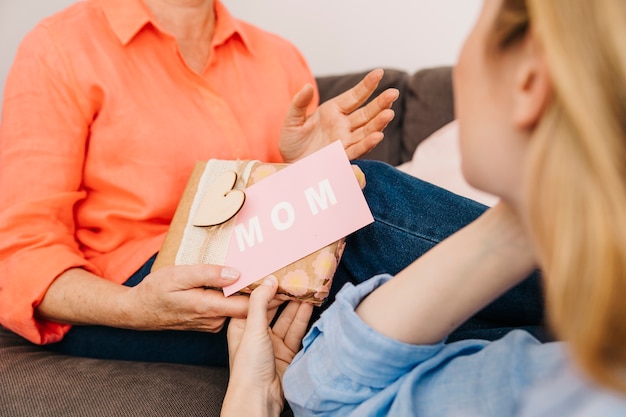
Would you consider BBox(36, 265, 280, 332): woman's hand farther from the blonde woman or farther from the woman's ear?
the woman's ear

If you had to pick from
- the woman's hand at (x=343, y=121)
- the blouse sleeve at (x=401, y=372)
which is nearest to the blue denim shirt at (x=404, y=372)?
the blouse sleeve at (x=401, y=372)

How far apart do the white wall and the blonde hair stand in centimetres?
141

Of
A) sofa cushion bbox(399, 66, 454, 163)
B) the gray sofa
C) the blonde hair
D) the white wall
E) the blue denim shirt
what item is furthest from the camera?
the white wall

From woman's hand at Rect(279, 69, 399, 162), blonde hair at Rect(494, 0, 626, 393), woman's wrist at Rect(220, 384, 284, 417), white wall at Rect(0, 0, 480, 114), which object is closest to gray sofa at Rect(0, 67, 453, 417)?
woman's wrist at Rect(220, 384, 284, 417)

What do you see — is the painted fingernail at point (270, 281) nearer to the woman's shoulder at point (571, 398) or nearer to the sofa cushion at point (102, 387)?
the sofa cushion at point (102, 387)

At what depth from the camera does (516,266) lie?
0.55 m

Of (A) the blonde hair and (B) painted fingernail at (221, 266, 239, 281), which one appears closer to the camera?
(A) the blonde hair

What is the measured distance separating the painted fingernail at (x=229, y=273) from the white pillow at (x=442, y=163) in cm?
59

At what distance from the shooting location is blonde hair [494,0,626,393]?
342mm

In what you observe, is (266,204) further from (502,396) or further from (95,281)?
(502,396)

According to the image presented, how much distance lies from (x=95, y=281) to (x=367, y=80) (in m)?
0.56

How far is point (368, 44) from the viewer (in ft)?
5.86

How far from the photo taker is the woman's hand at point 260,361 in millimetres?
690

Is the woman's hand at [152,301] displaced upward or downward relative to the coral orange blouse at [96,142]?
downward
